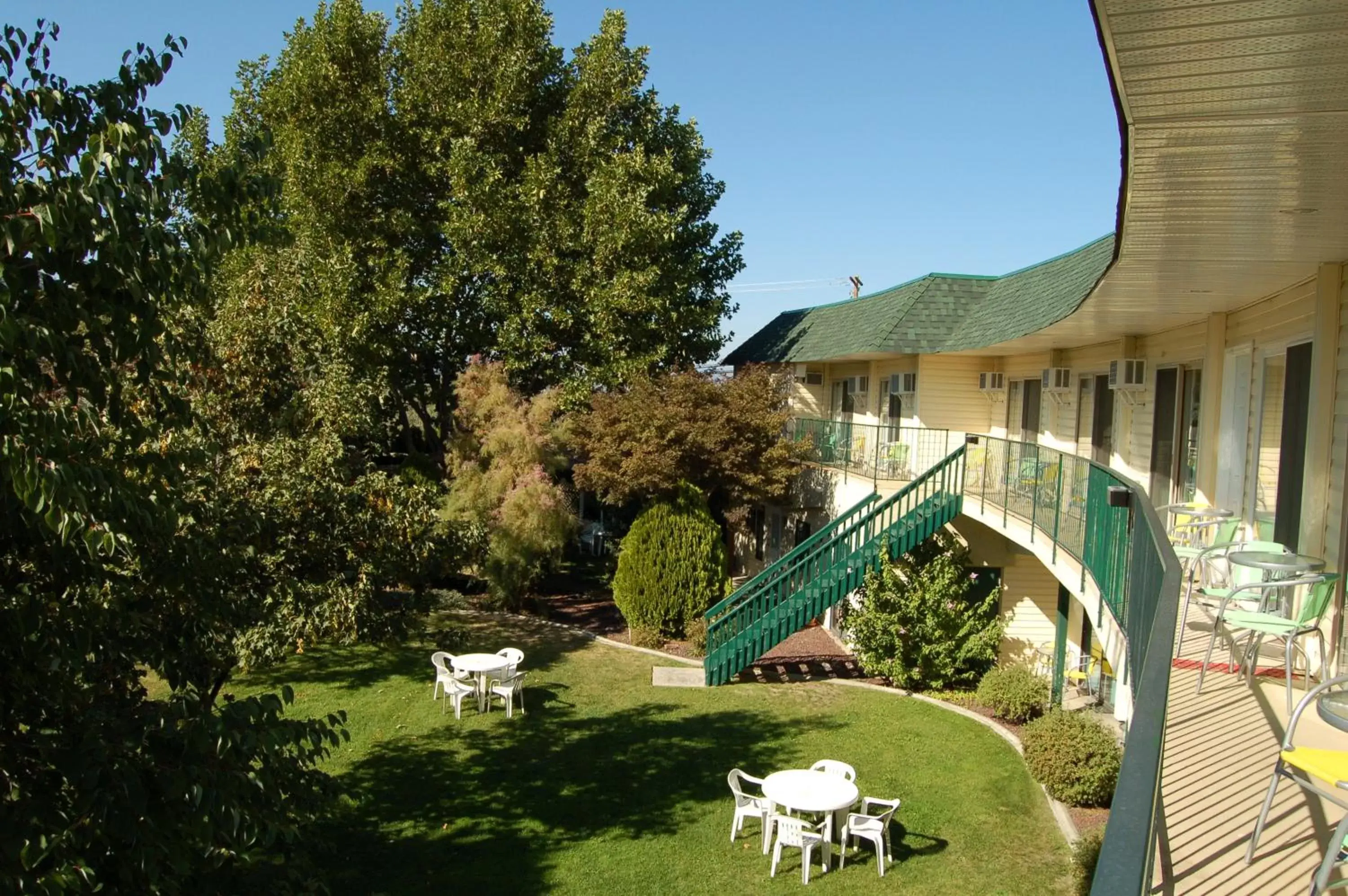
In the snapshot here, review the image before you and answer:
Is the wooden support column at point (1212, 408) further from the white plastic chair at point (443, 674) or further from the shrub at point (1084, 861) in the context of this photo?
the white plastic chair at point (443, 674)

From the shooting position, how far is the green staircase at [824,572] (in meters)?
16.3

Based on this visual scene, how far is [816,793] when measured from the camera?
34.3ft

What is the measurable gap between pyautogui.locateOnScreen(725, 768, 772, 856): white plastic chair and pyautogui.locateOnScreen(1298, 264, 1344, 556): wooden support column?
19.2ft

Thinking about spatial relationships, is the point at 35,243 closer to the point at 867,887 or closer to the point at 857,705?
the point at 867,887

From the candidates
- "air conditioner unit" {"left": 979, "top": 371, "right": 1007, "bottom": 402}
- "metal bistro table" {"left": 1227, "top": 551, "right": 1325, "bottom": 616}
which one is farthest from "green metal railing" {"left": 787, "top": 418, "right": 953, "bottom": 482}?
"metal bistro table" {"left": 1227, "top": 551, "right": 1325, "bottom": 616}

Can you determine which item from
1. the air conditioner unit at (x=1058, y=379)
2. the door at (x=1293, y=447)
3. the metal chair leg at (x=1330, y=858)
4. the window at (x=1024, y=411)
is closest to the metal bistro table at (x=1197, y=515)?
the door at (x=1293, y=447)

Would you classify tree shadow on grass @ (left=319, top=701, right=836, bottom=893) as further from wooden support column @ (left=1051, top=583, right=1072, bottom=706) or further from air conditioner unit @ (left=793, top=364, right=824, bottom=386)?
air conditioner unit @ (left=793, top=364, right=824, bottom=386)

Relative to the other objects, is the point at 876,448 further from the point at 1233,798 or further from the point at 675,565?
the point at 1233,798

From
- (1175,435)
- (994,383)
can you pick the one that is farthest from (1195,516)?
(994,383)

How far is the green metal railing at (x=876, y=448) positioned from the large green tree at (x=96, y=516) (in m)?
13.8

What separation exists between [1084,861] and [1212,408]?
4.99 m

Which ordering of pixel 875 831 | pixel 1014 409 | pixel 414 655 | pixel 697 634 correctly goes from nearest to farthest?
pixel 875 831
pixel 414 655
pixel 1014 409
pixel 697 634

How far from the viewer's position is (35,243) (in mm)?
3740

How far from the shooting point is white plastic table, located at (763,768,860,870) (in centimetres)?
1002
